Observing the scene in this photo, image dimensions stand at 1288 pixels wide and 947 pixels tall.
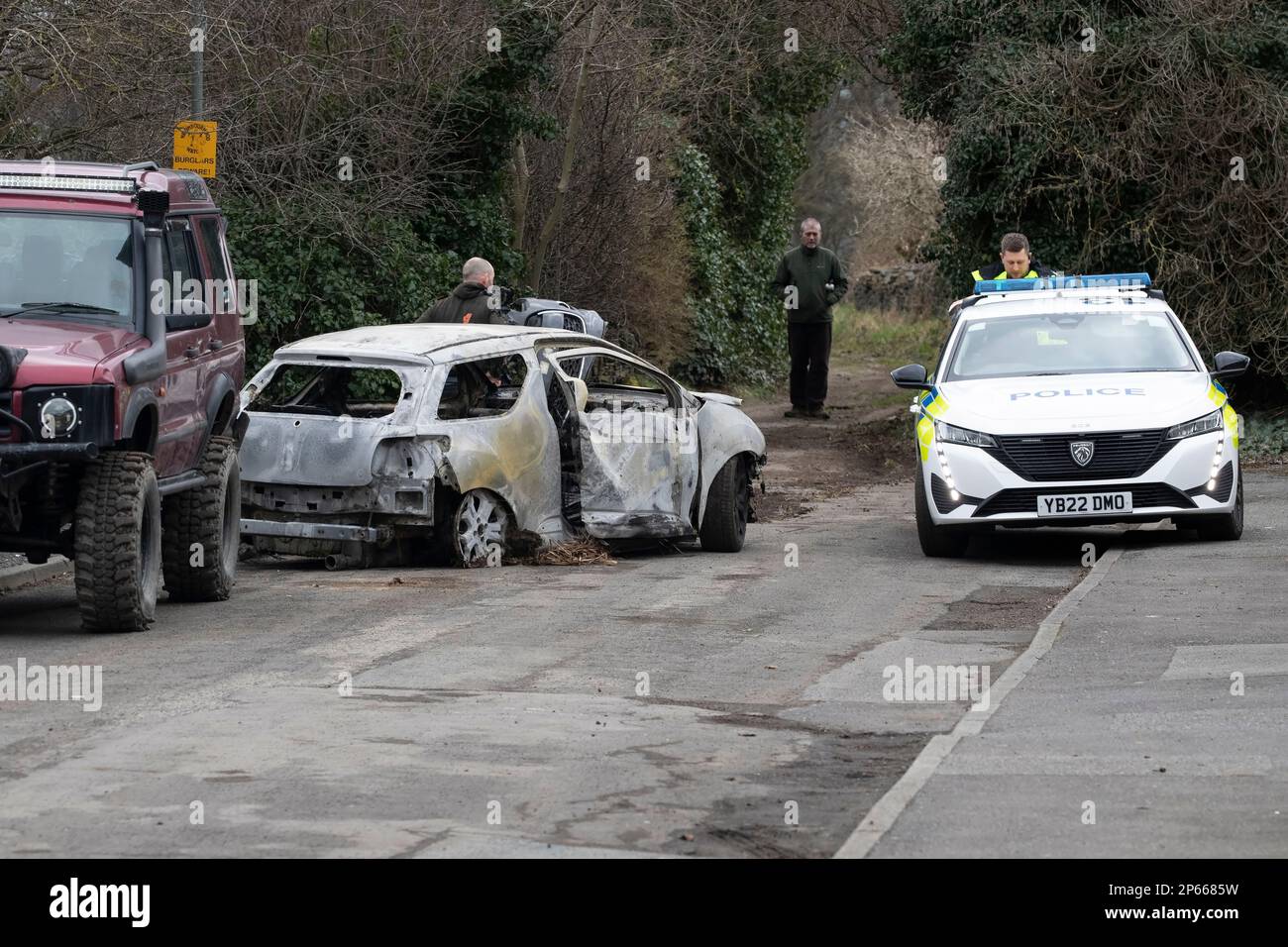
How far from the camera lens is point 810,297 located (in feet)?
83.1

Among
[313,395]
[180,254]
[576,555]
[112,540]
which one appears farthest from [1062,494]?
[112,540]

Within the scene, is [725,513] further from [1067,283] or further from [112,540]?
[112,540]

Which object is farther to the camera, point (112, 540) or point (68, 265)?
point (68, 265)

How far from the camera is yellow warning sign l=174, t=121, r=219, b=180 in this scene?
17.8 metres

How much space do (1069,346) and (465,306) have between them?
4.76 meters

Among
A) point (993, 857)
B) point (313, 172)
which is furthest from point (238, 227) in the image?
point (993, 857)

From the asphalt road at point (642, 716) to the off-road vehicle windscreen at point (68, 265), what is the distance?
1.74m

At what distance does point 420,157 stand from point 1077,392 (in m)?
9.78

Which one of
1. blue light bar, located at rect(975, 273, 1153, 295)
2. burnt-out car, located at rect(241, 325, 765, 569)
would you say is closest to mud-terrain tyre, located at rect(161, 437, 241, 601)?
burnt-out car, located at rect(241, 325, 765, 569)

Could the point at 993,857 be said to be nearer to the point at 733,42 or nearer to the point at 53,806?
the point at 53,806

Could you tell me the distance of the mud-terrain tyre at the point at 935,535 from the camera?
1461 centimetres

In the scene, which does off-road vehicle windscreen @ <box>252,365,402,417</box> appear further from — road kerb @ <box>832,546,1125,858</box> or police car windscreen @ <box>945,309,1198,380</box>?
road kerb @ <box>832,546,1125,858</box>

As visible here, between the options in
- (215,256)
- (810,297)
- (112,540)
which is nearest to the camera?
(112,540)

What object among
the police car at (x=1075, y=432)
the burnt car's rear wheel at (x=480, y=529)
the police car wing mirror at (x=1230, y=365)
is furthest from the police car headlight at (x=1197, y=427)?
the burnt car's rear wheel at (x=480, y=529)
